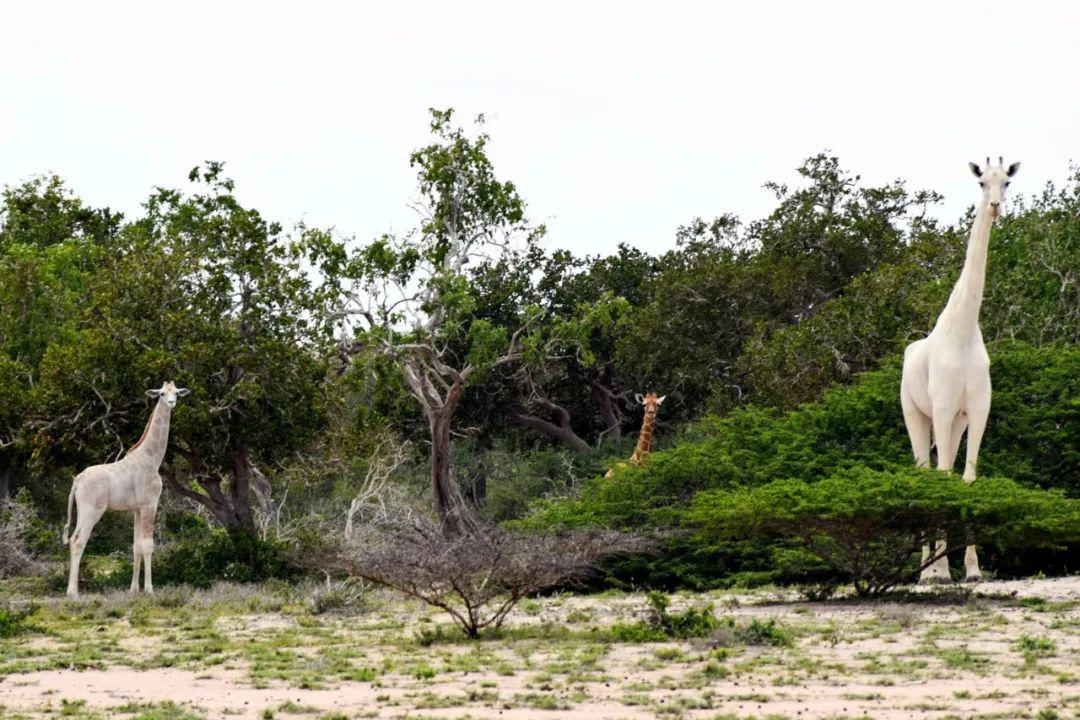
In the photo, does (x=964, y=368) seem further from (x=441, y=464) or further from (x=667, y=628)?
(x=441, y=464)

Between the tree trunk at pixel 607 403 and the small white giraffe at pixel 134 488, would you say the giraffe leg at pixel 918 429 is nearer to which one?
the small white giraffe at pixel 134 488

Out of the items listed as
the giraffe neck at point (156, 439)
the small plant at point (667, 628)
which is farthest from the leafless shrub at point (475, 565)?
the giraffe neck at point (156, 439)

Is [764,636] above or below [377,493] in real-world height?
below

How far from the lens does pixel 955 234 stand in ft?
118

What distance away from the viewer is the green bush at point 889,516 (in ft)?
53.4

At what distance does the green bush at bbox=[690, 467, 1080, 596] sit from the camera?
16281 millimetres

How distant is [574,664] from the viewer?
12.9 meters

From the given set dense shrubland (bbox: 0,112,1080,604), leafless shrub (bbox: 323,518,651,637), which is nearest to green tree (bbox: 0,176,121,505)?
dense shrubland (bbox: 0,112,1080,604)

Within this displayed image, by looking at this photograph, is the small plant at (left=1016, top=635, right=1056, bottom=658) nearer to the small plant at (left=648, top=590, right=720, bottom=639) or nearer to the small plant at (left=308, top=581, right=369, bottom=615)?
the small plant at (left=648, top=590, right=720, bottom=639)

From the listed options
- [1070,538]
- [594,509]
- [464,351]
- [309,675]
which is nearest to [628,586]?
[594,509]

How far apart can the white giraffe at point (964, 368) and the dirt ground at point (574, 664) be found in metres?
1.45

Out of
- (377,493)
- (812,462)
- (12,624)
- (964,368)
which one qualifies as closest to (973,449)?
(964,368)

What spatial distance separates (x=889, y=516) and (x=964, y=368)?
3032mm

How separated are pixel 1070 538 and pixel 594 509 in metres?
6.83
